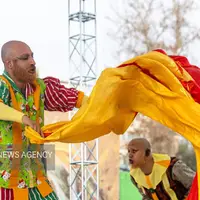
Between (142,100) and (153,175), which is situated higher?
(142,100)

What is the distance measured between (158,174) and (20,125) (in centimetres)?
119

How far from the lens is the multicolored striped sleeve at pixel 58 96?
2.67 metres

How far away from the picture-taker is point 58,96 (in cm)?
269

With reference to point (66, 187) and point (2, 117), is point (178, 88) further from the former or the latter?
point (66, 187)

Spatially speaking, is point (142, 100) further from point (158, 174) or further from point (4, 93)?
point (158, 174)

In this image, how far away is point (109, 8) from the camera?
6488 millimetres

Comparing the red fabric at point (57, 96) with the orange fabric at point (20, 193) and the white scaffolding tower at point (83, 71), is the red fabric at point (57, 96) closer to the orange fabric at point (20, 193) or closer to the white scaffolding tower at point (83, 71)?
the orange fabric at point (20, 193)

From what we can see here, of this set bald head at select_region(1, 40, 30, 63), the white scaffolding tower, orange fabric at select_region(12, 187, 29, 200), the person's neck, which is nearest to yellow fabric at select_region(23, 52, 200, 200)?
orange fabric at select_region(12, 187, 29, 200)

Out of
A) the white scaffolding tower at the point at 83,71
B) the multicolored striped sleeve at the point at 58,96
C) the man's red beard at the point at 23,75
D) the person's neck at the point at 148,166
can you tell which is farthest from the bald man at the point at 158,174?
the white scaffolding tower at the point at 83,71

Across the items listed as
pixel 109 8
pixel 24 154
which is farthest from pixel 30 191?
pixel 109 8

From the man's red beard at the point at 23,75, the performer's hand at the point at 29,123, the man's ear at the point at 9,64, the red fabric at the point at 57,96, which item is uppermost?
the man's ear at the point at 9,64

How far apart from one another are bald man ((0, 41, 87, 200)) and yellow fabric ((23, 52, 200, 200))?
4.7 inches

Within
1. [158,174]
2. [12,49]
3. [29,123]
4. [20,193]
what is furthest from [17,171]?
[158,174]

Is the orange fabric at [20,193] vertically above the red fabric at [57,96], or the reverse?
the red fabric at [57,96]
